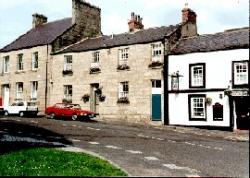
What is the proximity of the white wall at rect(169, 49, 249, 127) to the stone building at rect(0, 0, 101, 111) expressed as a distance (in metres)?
13.6

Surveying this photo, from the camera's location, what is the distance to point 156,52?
106 feet

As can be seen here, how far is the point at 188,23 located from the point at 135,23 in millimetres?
5641

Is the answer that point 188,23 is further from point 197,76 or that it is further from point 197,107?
point 197,107

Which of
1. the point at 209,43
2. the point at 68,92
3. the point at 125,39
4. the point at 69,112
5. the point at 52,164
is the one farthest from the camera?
the point at 68,92

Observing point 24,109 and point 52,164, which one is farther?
point 24,109

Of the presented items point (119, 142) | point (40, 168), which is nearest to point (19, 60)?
point (119, 142)

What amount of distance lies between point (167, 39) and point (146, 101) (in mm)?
5148

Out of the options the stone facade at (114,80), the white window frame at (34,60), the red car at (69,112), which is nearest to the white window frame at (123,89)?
the stone facade at (114,80)

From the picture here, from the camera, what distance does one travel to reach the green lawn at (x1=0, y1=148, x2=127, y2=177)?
10742mm

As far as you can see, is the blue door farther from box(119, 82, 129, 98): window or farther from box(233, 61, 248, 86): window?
box(233, 61, 248, 86): window

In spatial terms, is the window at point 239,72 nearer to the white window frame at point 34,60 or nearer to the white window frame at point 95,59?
the white window frame at point 95,59

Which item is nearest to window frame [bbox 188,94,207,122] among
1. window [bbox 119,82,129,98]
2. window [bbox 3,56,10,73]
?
window [bbox 119,82,129,98]

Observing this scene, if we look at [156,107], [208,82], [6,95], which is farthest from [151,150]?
[6,95]

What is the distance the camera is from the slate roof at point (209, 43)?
92.8ft
